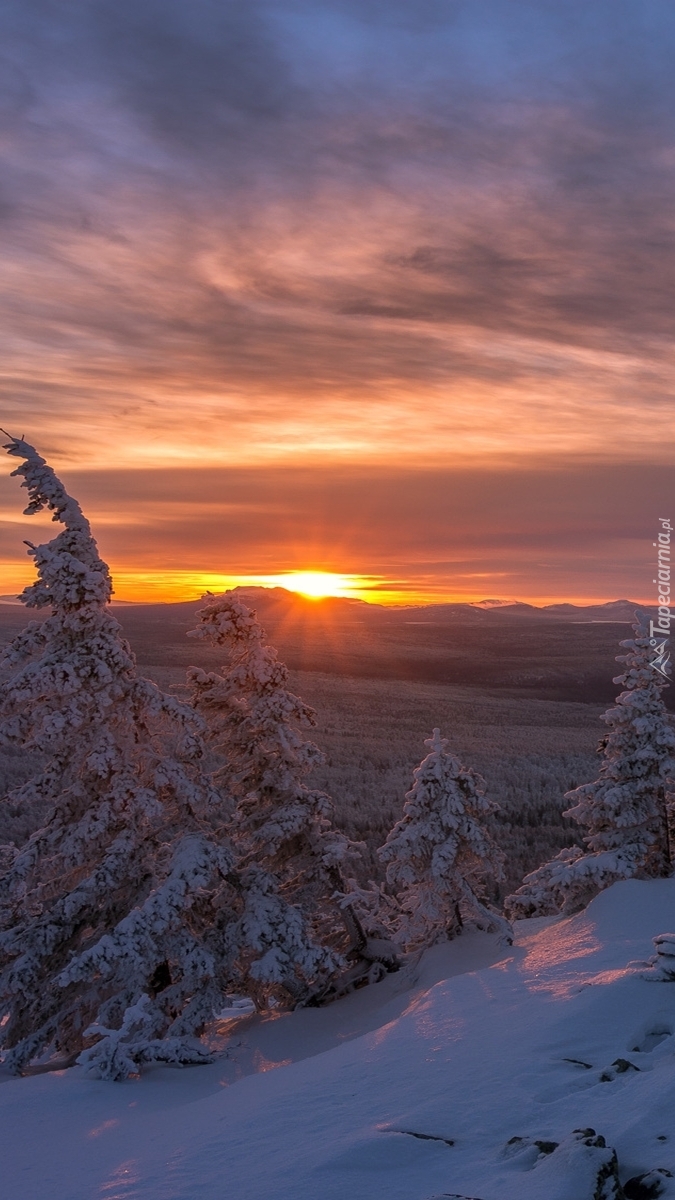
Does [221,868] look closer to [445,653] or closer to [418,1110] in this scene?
[418,1110]

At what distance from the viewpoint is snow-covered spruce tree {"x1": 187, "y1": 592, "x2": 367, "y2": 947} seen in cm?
1706

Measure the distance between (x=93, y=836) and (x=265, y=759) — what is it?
3.84 metres

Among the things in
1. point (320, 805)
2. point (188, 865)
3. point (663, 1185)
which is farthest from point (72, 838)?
point (663, 1185)

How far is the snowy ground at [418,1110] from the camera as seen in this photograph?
5.90m

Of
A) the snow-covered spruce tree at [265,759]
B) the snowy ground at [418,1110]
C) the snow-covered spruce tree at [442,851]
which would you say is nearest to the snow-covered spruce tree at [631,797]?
the snow-covered spruce tree at [442,851]

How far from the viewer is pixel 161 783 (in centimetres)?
1572

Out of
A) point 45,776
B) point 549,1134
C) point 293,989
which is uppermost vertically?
point 45,776

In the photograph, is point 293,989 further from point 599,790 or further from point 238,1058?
point 599,790

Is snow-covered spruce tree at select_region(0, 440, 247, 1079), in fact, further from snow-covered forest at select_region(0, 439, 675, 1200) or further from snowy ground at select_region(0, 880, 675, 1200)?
snowy ground at select_region(0, 880, 675, 1200)

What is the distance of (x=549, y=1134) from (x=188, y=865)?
9.60m

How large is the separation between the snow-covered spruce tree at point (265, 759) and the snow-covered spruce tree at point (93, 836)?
4.02ft

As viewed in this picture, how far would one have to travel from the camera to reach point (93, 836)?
15.5 metres

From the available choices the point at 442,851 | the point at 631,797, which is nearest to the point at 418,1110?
the point at 442,851

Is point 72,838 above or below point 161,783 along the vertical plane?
below
